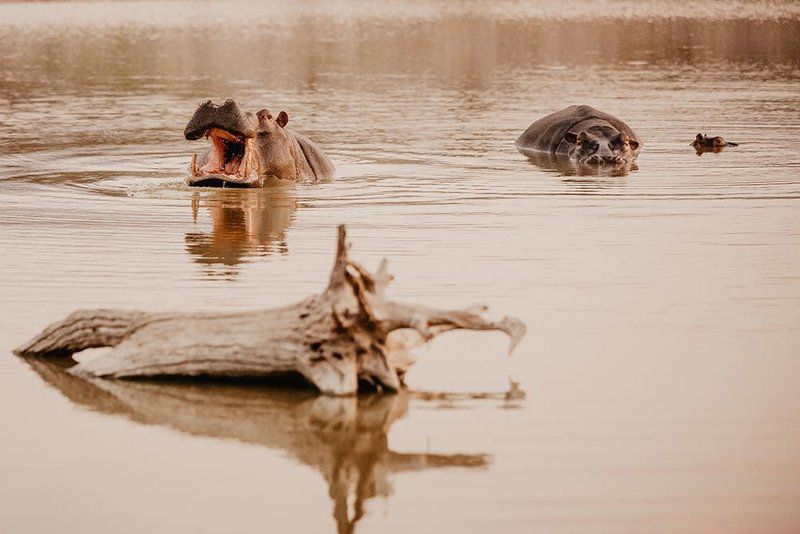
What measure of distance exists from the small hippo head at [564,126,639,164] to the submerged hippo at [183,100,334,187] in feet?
9.75

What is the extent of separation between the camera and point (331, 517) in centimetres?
568

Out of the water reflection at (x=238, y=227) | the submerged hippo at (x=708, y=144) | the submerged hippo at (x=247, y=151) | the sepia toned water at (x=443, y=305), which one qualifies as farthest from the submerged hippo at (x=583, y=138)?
the water reflection at (x=238, y=227)

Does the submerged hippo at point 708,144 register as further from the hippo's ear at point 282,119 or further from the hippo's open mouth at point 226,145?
the hippo's open mouth at point 226,145

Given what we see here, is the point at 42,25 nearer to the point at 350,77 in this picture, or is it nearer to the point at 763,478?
the point at 350,77

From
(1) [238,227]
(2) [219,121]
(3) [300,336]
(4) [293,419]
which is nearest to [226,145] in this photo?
(2) [219,121]

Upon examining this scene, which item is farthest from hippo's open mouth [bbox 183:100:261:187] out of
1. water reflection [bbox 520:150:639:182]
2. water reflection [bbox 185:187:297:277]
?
water reflection [bbox 520:150:639:182]

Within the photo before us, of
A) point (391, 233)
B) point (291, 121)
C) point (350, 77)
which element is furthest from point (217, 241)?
point (350, 77)

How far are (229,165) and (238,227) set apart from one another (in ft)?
A: 7.20

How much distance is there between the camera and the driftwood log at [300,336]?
6.73m

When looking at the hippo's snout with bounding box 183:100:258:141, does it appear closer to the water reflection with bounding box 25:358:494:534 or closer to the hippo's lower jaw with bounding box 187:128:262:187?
the hippo's lower jaw with bounding box 187:128:262:187

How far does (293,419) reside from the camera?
22.2 feet

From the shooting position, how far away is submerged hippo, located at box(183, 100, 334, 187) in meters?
A: 13.0

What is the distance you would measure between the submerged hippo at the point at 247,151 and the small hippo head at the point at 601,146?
297cm

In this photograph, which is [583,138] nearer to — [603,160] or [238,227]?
[603,160]
